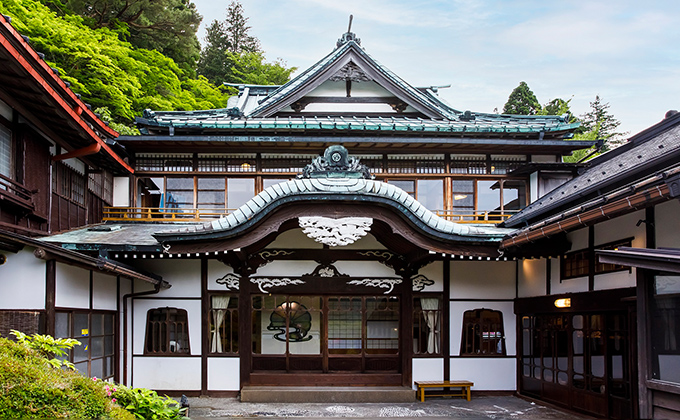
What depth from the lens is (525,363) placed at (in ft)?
45.0

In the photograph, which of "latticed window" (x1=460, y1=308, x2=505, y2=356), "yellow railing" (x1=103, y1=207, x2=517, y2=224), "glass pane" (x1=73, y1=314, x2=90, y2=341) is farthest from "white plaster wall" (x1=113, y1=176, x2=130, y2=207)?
"latticed window" (x1=460, y1=308, x2=505, y2=356)

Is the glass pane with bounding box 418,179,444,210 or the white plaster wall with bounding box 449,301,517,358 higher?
the glass pane with bounding box 418,179,444,210

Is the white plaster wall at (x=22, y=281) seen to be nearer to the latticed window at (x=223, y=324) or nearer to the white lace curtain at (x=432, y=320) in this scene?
the latticed window at (x=223, y=324)

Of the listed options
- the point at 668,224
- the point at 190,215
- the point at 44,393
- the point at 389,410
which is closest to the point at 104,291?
the point at 190,215

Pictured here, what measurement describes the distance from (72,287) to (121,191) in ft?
20.6

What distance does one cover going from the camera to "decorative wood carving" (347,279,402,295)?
1402 cm

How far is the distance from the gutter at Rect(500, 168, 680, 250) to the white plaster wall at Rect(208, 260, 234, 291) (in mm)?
6966

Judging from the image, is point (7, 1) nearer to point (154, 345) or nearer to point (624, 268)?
point (154, 345)

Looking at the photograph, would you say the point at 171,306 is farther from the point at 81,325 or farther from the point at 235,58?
the point at 235,58

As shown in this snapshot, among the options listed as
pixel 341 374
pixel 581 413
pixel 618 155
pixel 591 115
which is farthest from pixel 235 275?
pixel 591 115

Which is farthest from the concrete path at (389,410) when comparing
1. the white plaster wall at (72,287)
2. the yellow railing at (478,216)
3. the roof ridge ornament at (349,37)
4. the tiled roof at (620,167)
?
the roof ridge ornament at (349,37)

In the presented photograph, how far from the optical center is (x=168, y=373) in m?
13.5

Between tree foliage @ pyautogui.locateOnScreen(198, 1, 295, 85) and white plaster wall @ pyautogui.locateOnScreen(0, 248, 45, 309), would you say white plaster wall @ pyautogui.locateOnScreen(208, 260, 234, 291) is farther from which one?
tree foliage @ pyautogui.locateOnScreen(198, 1, 295, 85)

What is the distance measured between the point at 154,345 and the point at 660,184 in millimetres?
11345
